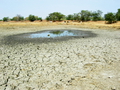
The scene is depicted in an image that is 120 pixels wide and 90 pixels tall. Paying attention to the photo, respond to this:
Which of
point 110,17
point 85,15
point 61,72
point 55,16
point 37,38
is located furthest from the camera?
point 55,16

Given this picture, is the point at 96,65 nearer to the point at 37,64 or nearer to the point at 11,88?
the point at 37,64

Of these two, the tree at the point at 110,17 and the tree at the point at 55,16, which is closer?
the tree at the point at 110,17

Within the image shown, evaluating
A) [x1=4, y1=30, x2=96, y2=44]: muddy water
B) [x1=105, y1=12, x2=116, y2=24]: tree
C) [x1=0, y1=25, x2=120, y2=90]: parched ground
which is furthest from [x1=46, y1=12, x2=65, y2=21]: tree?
[x1=0, y1=25, x2=120, y2=90]: parched ground

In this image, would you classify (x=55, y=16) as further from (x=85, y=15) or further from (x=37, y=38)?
(x=37, y=38)

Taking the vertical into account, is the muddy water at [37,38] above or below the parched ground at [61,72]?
above

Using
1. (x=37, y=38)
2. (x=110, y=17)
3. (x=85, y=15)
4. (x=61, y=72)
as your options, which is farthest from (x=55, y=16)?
(x=61, y=72)

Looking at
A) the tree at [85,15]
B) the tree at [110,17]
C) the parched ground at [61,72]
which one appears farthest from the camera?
the tree at [85,15]

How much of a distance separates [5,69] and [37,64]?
1145 mm

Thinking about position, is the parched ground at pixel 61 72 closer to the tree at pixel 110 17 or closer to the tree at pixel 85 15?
the tree at pixel 110 17

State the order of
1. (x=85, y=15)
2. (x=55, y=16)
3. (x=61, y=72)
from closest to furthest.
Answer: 1. (x=61, y=72)
2. (x=85, y=15)
3. (x=55, y=16)

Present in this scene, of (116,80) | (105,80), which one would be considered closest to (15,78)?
(105,80)

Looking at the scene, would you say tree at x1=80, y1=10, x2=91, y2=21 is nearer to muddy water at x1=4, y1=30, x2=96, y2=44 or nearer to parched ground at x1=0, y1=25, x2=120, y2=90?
muddy water at x1=4, y1=30, x2=96, y2=44

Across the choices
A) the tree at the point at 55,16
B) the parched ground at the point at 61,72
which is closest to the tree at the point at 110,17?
the tree at the point at 55,16

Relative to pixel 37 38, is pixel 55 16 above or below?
above
